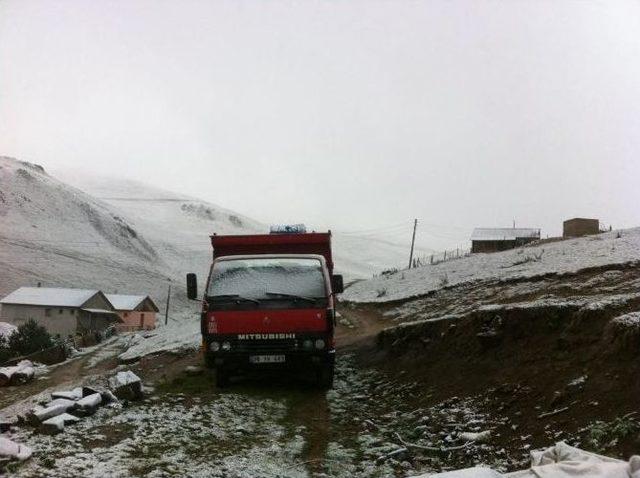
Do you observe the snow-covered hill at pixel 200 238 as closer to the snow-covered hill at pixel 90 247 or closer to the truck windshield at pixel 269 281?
the snow-covered hill at pixel 90 247

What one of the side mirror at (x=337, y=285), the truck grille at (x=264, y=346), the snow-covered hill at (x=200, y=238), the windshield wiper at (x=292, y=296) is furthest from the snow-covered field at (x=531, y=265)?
the snow-covered hill at (x=200, y=238)

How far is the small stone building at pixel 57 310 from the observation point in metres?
64.0

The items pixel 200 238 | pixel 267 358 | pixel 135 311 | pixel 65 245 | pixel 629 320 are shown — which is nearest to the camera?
pixel 629 320

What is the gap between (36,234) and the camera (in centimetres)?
10256

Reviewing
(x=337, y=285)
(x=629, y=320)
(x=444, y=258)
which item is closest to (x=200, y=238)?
(x=444, y=258)

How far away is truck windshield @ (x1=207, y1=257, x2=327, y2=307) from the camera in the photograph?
33.2 ft

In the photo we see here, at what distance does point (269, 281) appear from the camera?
10508 millimetres

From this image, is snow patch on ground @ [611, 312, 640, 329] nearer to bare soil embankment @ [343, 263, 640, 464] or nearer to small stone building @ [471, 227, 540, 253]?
bare soil embankment @ [343, 263, 640, 464]

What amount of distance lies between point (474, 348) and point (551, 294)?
13.7 feet

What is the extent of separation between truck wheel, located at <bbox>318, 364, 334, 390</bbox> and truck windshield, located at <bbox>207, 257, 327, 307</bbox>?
1281 mm

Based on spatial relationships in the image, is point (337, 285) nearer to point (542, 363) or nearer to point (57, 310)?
point (542, 363)

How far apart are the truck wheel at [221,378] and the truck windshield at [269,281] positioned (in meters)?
1.38

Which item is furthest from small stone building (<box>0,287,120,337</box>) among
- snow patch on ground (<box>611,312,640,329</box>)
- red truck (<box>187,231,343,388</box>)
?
snow patch on ground (<box>611,312,640,329</box>)

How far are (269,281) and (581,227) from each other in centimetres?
3611
